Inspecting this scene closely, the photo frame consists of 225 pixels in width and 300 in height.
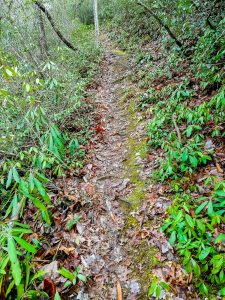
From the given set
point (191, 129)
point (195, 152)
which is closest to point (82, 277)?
point (195, 152)

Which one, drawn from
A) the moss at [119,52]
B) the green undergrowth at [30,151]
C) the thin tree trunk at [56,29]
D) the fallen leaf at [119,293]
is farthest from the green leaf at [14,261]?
the moss at [119,52]

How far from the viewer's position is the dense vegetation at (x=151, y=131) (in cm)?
240

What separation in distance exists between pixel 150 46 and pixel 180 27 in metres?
2.17

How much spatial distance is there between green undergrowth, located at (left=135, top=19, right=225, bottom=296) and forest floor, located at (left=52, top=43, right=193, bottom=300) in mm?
222

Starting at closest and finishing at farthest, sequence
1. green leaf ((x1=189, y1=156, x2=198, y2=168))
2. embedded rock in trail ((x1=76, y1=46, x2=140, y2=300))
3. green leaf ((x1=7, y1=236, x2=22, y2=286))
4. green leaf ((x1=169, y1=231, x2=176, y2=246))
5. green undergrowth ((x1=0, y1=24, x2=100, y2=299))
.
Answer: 1. green leaf ((x1=7, y1=236, x2=22, y2=286))
2. green undergrowth ((x1=0, y1=24, x2=100, y2=299))
3. green leaf ((x1=169, y1=231, x2=176, y2=246))
4. embedded rock in trail ((x1=76, y1=46, x2=140, y2=300))
5. green leaf ((x1=189, y1=156, x2=198, y2=168))

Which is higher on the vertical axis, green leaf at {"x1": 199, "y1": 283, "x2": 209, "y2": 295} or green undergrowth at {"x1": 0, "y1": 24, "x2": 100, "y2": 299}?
green undergrowth at {"x1": 0, "y1": 24, "x2": 100, "y2": 299}

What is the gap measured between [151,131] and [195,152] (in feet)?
4.31

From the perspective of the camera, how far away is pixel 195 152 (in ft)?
11.0

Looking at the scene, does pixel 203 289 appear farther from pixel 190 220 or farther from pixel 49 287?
pixel 49 287

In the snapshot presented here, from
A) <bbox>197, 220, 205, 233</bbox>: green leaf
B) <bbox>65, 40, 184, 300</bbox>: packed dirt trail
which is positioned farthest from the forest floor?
<bbox>197, 220, 205, 233</bbox>: green leaf

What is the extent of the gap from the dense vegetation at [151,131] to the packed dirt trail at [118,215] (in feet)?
0.80

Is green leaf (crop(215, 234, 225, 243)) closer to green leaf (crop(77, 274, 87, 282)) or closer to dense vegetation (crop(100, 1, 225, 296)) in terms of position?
dense vegetation (crop(100, 1, 225, 296))

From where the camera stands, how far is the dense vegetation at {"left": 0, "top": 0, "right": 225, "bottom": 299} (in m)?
2.40

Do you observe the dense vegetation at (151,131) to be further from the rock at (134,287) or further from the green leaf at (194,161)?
the rock at (134,287)
